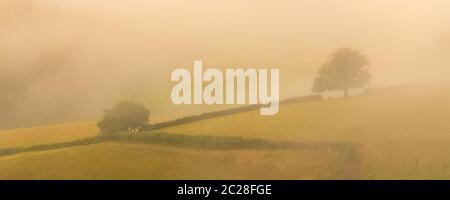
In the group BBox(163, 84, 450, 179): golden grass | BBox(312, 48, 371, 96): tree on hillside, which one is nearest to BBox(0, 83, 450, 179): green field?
BBox(163, 84, 450, 179): golden grass

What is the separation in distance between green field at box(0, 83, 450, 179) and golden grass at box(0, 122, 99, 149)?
0.5 inches

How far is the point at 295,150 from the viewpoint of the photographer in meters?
8.20

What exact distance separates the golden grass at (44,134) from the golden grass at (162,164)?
0.54 feet

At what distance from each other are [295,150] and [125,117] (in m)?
Answer: 2.34

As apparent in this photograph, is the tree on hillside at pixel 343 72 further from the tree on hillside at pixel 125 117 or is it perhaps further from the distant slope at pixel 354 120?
the tree on hillside at pixel 125 117

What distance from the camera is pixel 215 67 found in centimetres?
827

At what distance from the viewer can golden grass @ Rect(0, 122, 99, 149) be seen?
8.45 meters

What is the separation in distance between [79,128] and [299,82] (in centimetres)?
307

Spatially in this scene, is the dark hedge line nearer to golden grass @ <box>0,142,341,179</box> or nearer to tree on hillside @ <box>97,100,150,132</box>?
tree on hillside @ <box>97,100,150,132</box>

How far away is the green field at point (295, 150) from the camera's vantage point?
8.01 m

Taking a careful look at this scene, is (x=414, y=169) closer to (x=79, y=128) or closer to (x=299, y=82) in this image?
(x=299, y=82)

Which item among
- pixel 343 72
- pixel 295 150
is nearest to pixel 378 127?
pixel 343 72
